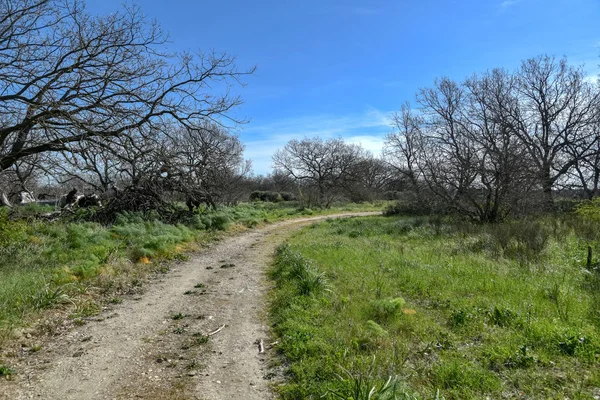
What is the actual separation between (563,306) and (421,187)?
20174 millimetres

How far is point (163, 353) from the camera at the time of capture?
190 inches

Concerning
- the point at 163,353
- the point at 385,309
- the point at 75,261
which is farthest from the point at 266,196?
the point at 163,353

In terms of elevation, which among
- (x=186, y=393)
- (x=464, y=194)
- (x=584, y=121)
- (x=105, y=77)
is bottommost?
(x=186, y=393)

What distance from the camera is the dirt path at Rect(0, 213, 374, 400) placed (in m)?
3.92

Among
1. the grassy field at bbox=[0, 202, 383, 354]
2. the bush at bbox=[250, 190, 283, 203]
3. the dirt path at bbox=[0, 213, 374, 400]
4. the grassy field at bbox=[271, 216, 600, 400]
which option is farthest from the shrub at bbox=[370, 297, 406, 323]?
the bush at bbox=[250, 190, 283, 203]

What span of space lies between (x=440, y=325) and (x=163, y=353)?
3.92 metres

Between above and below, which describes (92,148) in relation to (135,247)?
above

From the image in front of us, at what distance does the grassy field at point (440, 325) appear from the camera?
388cm

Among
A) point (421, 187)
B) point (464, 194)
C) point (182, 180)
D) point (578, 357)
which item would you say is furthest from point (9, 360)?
point (421, 187)

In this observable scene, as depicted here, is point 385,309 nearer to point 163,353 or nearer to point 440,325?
point 440,325

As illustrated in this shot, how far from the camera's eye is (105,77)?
A: 9.16 m

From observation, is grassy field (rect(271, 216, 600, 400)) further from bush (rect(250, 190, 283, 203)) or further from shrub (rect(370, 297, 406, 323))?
bush (rect(250, 190, 283, 203))

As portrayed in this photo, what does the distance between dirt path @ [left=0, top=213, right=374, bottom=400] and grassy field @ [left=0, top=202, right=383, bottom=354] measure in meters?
0.74

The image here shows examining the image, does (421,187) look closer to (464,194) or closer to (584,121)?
(464,194)
